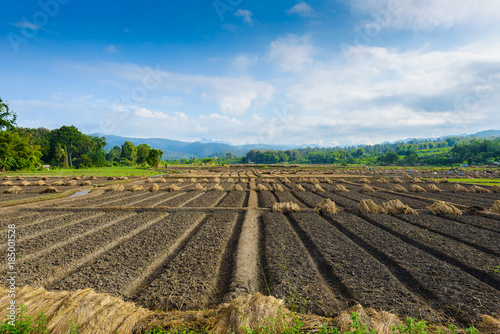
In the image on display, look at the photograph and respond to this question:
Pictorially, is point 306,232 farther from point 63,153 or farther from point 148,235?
point 63,153

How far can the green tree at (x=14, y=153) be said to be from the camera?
48094 mm

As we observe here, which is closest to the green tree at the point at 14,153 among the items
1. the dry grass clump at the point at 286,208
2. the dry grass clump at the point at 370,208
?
the dry grass clump at the point at 286,208

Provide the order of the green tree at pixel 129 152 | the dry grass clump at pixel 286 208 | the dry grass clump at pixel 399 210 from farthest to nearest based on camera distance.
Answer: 1. the green tree at pixel 129 152
2. the dry grass clump at pixel 286 208
3. the dry grass clump at pixel 399 210

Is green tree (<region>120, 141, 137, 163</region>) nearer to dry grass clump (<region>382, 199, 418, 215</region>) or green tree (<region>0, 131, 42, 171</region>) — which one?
green tree (<region>0, 131, 42, 171</region>)

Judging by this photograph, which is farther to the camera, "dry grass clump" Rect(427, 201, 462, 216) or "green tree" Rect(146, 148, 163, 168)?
"green tree" Rect(146, 148, 163, 168)

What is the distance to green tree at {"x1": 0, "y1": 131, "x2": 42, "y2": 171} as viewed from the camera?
48.1m

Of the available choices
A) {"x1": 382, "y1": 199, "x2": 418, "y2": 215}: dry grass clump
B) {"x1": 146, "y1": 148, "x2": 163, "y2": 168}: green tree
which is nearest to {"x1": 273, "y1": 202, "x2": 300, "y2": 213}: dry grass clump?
{"x1": 382, "y1": 199, "x2": 418, "y2": 215}: dry grass clump

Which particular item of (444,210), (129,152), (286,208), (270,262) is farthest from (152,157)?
(444,210)

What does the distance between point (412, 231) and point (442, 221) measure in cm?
412

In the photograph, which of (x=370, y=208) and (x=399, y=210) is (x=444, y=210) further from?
(x=370, y=208)

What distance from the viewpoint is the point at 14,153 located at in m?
50.9

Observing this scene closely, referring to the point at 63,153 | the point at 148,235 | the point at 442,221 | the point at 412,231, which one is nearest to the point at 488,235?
the point at 442,221

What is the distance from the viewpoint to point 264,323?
12.0 feet

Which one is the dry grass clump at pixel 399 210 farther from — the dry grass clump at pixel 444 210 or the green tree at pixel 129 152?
the green tree at pixel 129 152
